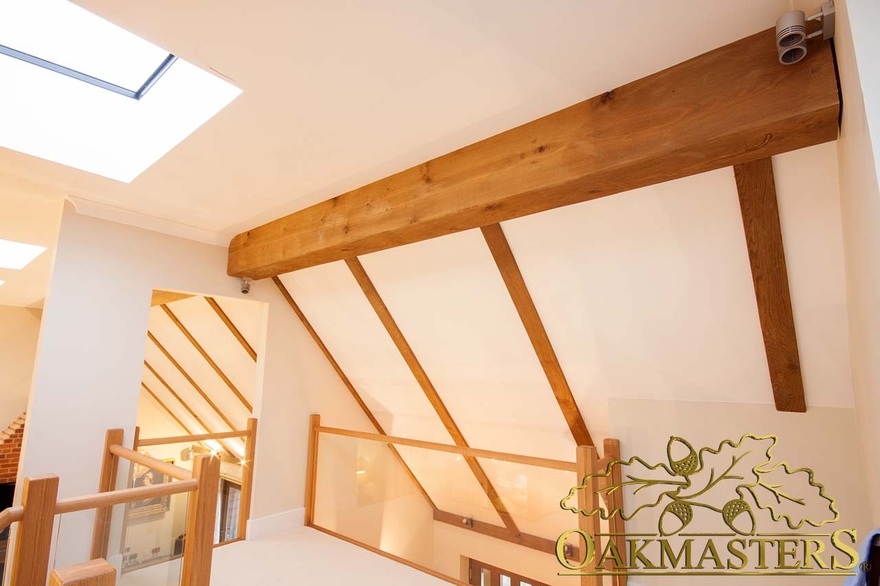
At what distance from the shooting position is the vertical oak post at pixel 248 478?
A: 3.92 metres

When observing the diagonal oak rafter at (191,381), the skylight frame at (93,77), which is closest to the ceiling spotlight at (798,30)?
the skylight frame at (93,77)

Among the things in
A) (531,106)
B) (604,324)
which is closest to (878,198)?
(531,106)

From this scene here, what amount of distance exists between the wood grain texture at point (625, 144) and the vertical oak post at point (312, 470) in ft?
7.75

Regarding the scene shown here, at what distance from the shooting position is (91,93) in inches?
93.4

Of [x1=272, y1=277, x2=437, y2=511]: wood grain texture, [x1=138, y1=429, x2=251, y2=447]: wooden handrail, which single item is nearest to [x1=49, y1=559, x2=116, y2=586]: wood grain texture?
[x1=138, y1=429, x2=251, y2=447]: wooden handrail

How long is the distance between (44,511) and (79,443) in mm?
1430

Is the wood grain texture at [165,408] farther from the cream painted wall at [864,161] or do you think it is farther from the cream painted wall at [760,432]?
the cream painted wall at [864,161]

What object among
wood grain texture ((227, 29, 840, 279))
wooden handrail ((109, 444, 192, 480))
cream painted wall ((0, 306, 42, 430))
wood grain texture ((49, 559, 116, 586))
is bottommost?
wooden handrail ((109, 444, 192, 480))

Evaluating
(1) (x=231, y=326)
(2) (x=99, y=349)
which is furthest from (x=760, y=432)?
(1) (x=231, y=326)

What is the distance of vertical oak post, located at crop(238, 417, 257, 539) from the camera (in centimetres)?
392

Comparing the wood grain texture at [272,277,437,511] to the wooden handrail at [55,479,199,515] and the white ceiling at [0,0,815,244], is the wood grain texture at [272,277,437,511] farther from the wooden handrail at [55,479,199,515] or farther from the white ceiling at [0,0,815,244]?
the wooden handrail at [55,479,199,515]

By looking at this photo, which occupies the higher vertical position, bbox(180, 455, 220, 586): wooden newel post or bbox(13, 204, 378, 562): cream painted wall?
bbox(13, 204, 378, 562): cream painted wall

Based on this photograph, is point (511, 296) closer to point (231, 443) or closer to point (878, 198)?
point (878, 198)

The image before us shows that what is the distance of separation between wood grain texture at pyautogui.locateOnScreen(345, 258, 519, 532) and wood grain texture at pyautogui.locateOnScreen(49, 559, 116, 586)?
Answer: 8.34 ft
